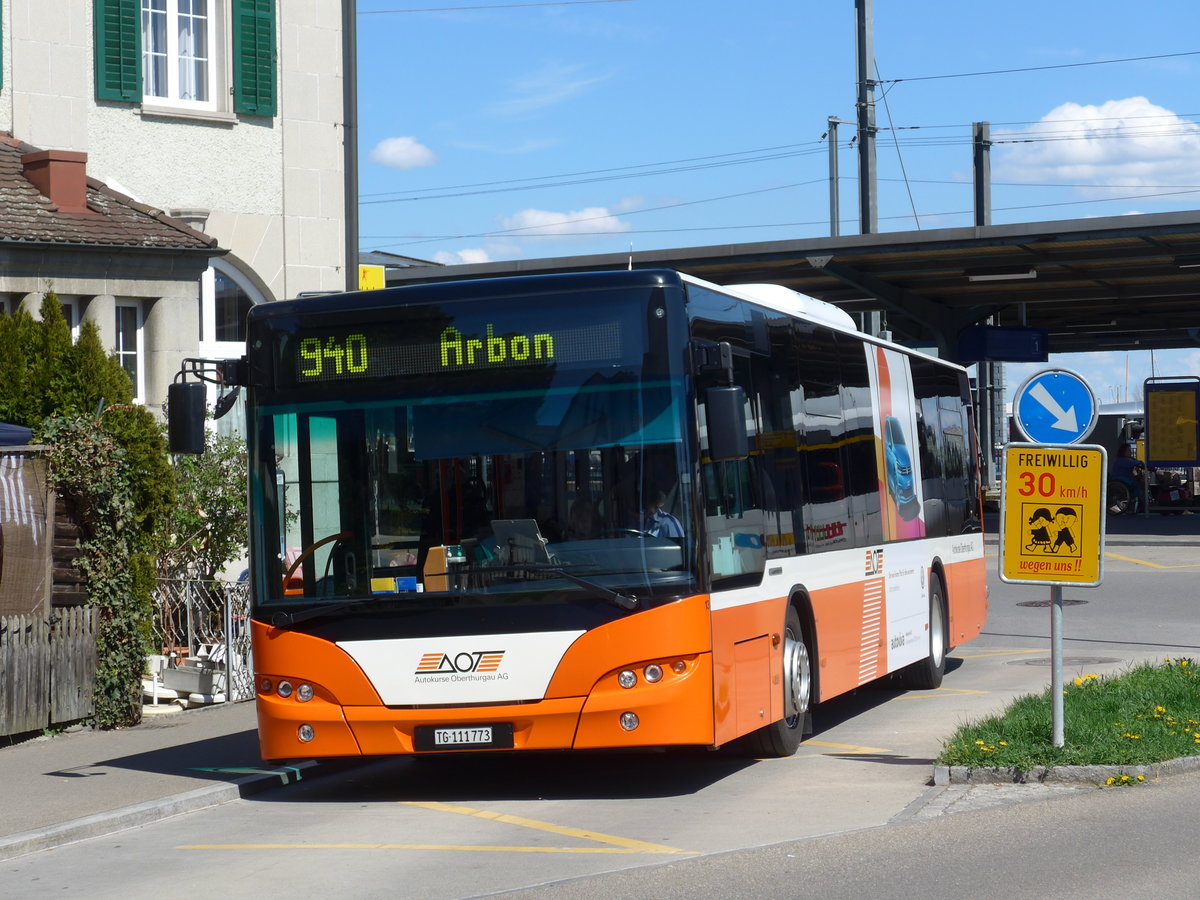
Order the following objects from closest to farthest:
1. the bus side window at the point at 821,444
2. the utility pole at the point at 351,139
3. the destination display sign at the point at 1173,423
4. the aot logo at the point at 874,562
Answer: the bus side window at the point at 821,444 < the aot logo at the point at 874,562 < the utility pole at the point at 351,139 < the destination display sign at the point at 1173,423

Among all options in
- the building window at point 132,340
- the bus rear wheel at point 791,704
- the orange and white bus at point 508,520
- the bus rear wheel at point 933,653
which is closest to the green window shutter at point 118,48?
the building window at point 132,340

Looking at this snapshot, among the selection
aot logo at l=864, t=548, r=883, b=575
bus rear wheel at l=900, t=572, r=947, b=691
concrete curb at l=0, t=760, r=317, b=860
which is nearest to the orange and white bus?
concrete curb at l=0, t=760, r=317, b=860

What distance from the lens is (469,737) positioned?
9297mm

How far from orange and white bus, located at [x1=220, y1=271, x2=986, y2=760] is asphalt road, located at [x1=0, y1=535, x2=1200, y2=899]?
476mm

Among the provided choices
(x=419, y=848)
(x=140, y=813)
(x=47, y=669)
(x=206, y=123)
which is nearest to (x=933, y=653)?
(x=47, y=669)

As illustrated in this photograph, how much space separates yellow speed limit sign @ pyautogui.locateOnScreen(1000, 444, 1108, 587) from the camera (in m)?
10.0

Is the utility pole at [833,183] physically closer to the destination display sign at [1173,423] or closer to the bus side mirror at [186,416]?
the destination display sign at [1173,423]

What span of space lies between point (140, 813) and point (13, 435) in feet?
15.1

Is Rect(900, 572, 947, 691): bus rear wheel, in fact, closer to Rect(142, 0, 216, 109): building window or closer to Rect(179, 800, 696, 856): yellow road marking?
Rect(179, 800, 696, 856): yellow road marking

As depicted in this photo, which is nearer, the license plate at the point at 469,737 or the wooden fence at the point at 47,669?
the license plate at the point at 469,737

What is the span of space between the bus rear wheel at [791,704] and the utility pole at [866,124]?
79.5 ft

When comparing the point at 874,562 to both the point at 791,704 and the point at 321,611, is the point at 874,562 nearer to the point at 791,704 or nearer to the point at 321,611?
the point at 791,704

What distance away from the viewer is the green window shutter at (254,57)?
21250 millimetres

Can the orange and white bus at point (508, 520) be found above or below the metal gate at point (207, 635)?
above
